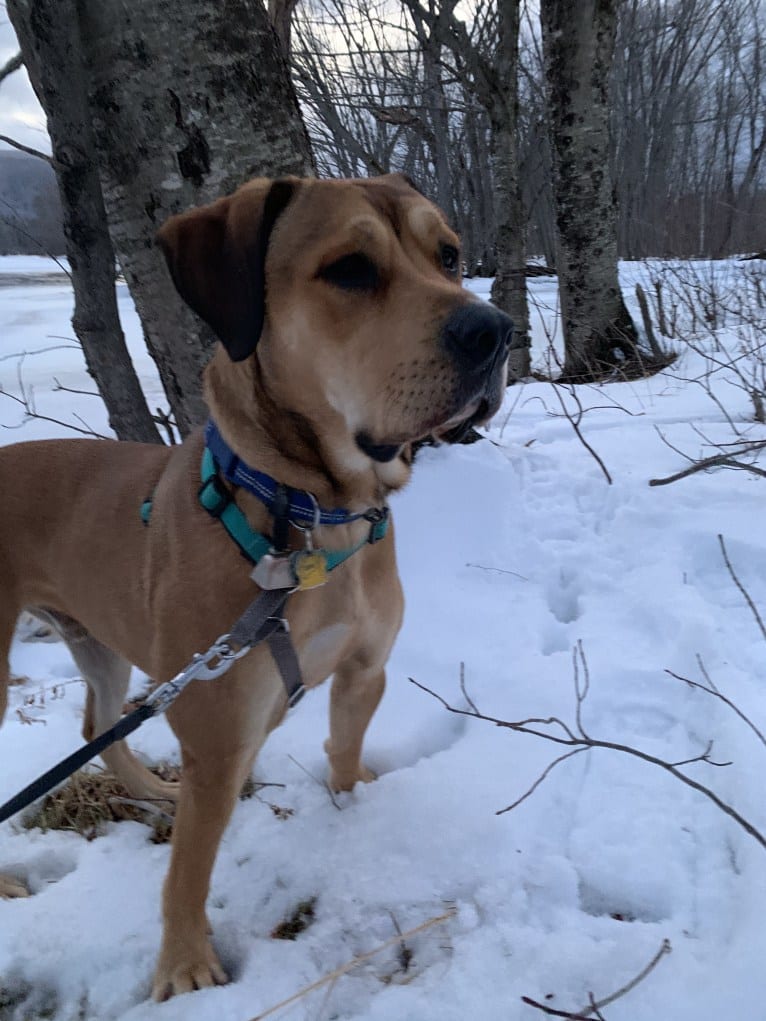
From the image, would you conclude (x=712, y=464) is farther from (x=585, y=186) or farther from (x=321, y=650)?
(x=585, y=186)

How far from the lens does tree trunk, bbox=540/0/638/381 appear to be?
647 centimetres

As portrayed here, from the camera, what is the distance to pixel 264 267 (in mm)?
1672

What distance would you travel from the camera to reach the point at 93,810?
7.48 ft

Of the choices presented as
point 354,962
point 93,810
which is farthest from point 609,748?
point 93,810

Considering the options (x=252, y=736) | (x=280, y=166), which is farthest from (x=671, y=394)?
(x=252, y=736)

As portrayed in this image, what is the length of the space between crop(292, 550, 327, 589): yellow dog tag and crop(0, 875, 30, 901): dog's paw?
133cm

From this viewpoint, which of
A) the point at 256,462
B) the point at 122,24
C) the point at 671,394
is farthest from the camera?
the point at 671,394

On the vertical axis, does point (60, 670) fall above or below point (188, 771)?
below

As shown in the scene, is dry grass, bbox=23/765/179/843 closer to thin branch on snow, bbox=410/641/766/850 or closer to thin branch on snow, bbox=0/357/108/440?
thin branch on snow, bbox=410/641/766/850

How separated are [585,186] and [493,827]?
6692 mm

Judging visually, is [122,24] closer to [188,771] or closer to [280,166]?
[280,166]

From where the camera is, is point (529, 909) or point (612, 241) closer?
point (529, 909)

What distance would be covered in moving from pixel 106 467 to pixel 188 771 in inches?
38.2

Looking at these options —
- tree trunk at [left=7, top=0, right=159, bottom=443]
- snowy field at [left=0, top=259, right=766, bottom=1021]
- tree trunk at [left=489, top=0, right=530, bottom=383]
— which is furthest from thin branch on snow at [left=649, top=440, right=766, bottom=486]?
tree trunk at [left=489, top=0, right=530, bottom=383]
